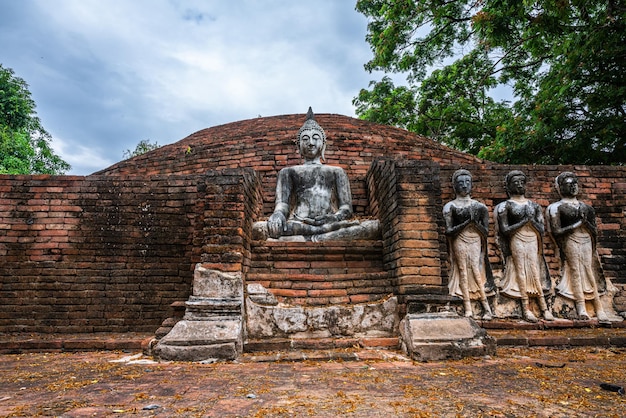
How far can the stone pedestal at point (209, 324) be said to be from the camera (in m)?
3.45

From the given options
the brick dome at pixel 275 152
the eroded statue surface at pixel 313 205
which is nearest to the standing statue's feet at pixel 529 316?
the eroded statue surface at pixel 313 205

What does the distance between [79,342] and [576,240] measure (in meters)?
5.70

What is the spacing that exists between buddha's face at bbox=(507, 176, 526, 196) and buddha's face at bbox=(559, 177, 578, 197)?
565 mm

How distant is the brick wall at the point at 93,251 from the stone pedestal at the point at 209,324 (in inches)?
46.5

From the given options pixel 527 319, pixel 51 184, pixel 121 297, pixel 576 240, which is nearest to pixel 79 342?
pixel 121 297

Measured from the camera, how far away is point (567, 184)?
5.30 m

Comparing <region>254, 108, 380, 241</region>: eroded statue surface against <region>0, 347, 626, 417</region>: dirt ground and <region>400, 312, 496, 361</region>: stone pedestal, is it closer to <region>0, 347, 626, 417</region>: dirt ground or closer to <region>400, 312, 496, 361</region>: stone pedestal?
<region>400, 312, 496, 361</region>: stone pedestal

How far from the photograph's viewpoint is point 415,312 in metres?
3.87

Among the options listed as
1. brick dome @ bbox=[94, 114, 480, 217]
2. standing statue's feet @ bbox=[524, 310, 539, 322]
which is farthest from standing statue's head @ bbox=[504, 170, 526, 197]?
brick dome @ bbox=[94, 114, 480, 217]

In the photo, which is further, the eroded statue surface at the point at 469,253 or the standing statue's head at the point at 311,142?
the standing statue's head at the point at 311,142

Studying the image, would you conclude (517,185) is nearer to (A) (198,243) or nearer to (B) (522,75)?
(A) (198,243)

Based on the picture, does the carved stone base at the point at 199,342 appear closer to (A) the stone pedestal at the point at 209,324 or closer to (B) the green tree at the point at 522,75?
(A) the stone pedestal at the point at 209,324

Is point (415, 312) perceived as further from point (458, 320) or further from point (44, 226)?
point (44, 226)

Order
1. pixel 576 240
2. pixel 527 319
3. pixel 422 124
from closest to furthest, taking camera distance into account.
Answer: pixel 527 319 < pixel 576 240 < pixel 422 124
